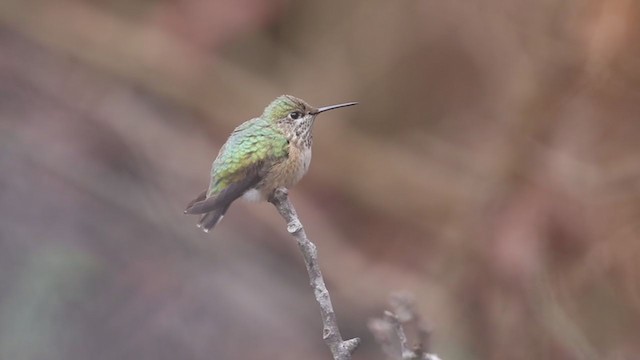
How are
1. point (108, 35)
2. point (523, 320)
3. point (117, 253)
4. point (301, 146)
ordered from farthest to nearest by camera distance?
point (108, 35)
point (117, 253)
point (523, 320)
point (301, 146)

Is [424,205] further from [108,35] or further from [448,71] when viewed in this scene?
[108,35]

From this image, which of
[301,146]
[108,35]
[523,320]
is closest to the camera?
[301,146]

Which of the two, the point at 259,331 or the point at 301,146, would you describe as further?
the point at 259,331

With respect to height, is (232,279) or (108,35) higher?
(108,35)

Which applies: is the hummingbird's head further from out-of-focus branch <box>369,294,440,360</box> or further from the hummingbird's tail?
out-of-focus branch <box>369,294,440,360</box>

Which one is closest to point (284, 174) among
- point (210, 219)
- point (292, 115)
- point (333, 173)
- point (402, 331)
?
point (210, 219)

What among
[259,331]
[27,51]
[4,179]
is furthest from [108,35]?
[259,331]

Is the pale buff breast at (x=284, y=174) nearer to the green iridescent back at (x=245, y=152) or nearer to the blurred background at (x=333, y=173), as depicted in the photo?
the green iridescent back at (x=245, y=152)
